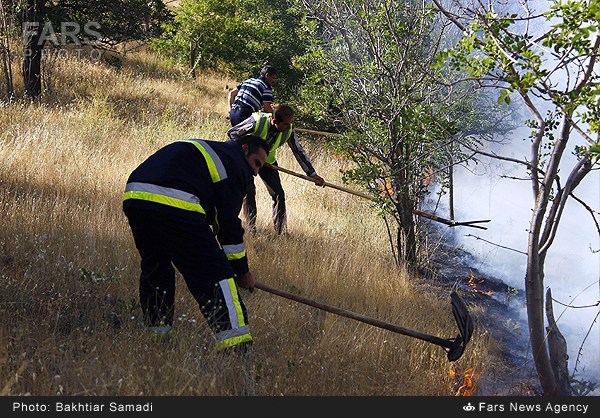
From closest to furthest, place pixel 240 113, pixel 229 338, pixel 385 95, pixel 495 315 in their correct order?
pixel 229 338
pixel 385 95
pixel 495 315
pixel 240 113

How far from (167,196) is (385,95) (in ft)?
11.7

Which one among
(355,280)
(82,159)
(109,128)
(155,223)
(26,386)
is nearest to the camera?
(26,386)

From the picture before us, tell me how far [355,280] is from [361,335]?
60.2 inches

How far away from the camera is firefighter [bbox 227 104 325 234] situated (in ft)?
19.1

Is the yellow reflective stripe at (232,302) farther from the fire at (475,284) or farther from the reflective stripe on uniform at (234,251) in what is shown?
the fire at (475,284)

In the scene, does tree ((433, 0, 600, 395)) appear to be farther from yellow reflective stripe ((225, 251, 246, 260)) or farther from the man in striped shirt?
the man in striped shirt

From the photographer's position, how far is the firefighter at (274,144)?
5812 mm

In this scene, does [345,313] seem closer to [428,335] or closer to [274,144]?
[428,335]

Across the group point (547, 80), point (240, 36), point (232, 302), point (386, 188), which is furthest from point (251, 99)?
point (240, 36)

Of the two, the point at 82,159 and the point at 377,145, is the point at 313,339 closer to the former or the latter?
the point at 377,145

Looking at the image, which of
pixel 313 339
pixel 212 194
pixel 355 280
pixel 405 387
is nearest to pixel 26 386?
pixel 212 194

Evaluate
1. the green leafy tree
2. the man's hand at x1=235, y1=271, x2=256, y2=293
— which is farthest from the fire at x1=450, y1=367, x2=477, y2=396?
the green leafy tree

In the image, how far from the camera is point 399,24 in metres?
6.19

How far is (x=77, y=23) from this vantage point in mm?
12180
